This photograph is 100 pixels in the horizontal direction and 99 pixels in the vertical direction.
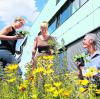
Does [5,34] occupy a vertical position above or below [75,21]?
below

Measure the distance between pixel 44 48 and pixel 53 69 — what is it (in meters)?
2.91

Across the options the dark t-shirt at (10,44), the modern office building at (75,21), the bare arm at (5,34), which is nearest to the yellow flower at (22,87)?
the bare arm at (5,34)

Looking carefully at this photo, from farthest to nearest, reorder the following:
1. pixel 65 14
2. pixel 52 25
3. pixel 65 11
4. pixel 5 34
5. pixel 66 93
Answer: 1. pixel 52 25
2. pixel 65 11
3. pixel 65 14
4. pixel 5 34
5. pixel 66 93

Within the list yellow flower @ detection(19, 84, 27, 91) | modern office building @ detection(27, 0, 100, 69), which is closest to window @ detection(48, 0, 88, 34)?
modern office building @ detection(27, 0, 100, 69)

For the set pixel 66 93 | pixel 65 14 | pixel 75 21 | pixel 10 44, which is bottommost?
pixel 66 93

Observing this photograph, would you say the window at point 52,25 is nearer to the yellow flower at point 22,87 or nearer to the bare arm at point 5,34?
the bare arm at point 5,34

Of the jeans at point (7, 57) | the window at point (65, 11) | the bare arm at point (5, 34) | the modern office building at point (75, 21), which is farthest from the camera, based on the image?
the window at point (65, 11)

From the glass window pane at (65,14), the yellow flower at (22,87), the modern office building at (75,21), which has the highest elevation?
the glass window pane at (65,14)

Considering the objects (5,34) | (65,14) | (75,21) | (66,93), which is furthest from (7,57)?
(65,14)

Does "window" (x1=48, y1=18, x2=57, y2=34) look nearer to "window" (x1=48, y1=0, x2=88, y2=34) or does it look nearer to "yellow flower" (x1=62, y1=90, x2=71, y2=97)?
"window" (x1=48, y1=0, x2=88, y2=34)

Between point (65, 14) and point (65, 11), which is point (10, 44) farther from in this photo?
point (65, 11)

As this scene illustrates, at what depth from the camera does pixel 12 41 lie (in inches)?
243

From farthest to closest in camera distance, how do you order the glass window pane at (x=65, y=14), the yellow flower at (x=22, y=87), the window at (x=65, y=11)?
the glass window pane at (x=65, y=14) → the window at (x=65, y=11) → the yellow flower at (x=22, y=87)

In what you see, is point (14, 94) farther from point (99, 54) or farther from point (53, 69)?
point (99, 54)
